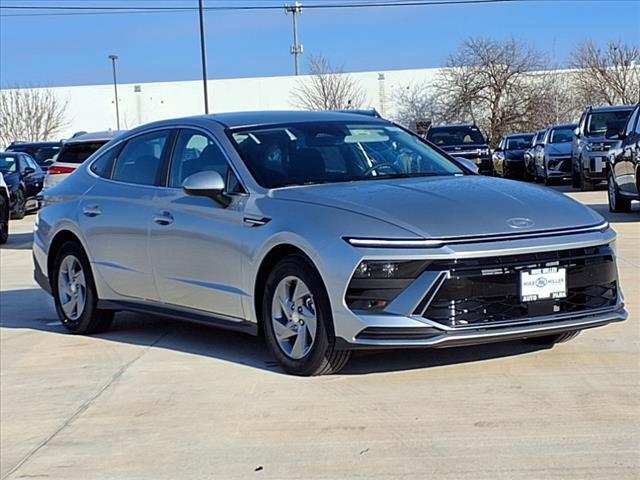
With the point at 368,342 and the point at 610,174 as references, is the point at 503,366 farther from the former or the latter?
the point at 610,174

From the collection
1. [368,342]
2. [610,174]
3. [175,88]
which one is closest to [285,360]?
[368,342]

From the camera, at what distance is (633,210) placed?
16359 mm

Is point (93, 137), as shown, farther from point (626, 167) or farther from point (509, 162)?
point (509, 162)

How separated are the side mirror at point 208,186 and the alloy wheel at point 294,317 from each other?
0.80m

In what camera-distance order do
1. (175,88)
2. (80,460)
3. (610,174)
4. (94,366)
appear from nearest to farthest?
1. (80,460)
2. (94,366)
3. (610,174)
4. (175,88)

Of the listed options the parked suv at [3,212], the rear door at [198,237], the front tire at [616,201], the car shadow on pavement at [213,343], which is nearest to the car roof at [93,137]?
the parked suv at [3,212]

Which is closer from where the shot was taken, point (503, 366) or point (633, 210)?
point (503, 366)

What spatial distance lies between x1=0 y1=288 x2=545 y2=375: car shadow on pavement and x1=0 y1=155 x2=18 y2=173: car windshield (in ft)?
39.1

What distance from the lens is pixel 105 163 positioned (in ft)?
26.1

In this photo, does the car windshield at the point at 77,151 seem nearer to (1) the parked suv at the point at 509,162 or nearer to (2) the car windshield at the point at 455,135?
(2) the car windshield at the point at 455,135

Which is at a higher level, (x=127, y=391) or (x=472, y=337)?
(x=472, y=337)

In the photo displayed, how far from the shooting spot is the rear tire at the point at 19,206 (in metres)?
20.5

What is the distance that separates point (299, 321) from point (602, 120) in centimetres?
1644

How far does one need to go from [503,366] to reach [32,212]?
62.5 feet
